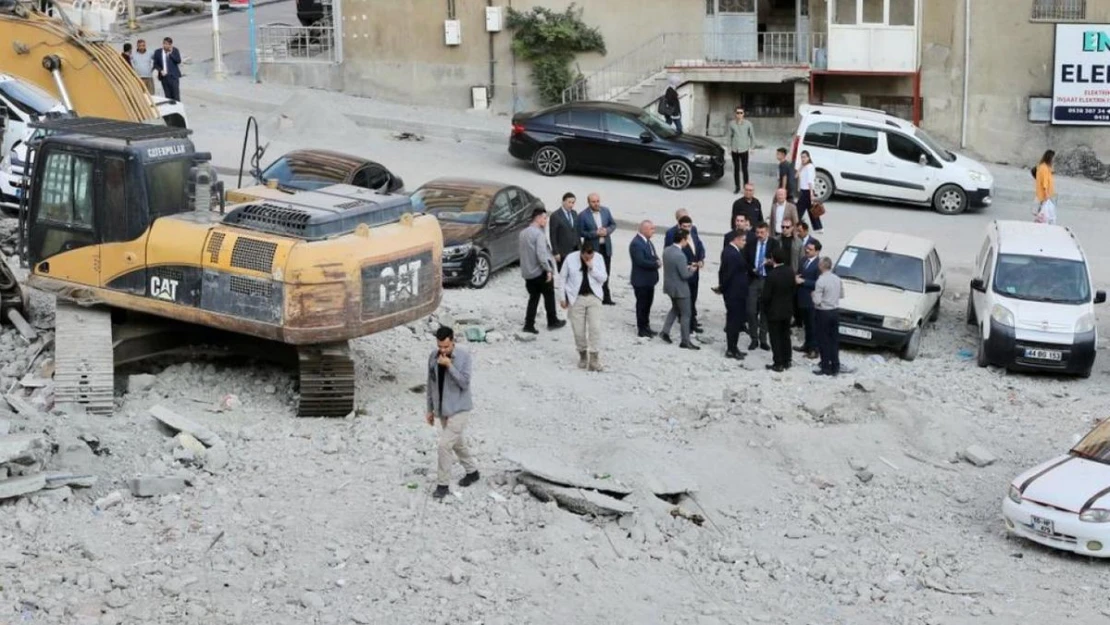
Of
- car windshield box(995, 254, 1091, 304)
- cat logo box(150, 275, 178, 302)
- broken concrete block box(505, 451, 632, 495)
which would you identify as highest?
cat logo box(150, 275, 178, 302)

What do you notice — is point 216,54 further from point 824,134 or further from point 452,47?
point 824,134

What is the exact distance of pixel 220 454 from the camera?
15.5m

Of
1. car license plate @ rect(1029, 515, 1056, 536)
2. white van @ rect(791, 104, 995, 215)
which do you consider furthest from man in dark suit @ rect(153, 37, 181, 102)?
car license plate @ rect(1029, 515, 1056, 536)

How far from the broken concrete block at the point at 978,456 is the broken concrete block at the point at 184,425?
7321mm

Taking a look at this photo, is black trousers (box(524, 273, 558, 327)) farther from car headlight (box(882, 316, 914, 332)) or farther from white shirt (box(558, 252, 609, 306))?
car headlight (box(882, 316, 914, 332))

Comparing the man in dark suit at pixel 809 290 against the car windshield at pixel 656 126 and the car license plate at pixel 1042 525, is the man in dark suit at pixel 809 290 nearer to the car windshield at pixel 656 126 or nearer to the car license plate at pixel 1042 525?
the car license plate at pixel 1042 525

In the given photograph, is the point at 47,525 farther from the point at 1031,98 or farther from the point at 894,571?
the point at 1031,98

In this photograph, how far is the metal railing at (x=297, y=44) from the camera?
36.3 m

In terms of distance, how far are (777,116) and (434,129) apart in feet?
22.6

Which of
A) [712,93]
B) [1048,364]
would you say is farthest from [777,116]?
[1048,364]

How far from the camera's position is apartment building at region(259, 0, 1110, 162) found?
32625mm

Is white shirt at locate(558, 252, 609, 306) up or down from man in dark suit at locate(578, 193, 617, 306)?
down

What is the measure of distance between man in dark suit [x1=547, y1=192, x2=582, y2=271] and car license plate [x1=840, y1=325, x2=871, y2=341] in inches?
132

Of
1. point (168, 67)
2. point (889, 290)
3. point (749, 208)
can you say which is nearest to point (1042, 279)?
point (889, 290)
